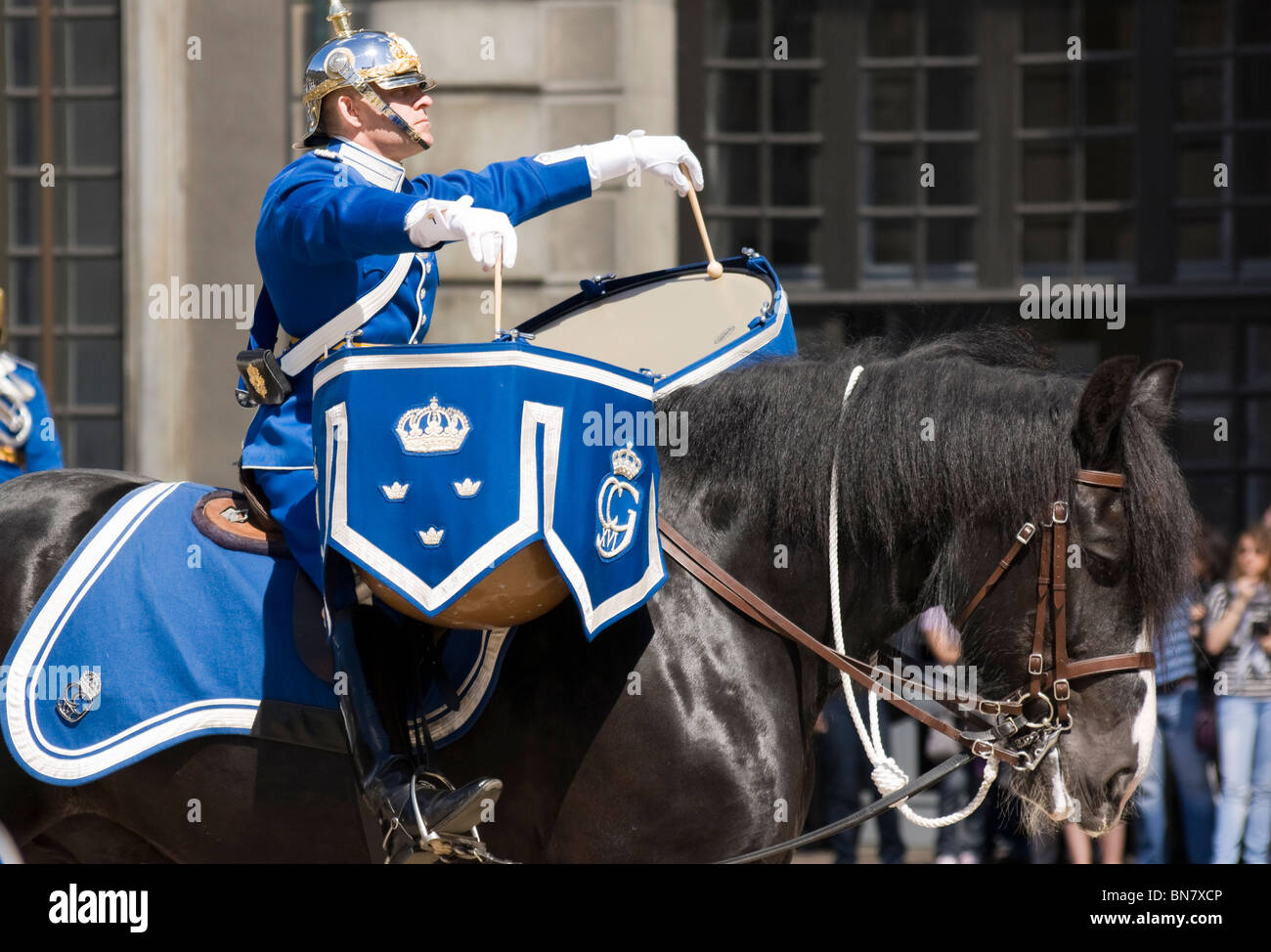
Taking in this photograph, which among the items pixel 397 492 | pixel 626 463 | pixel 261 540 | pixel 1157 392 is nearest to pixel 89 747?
pixel 261 540

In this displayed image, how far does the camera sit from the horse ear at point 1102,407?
2.86 metres

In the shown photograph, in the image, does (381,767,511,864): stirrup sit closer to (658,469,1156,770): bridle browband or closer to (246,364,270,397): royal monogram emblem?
(658,469,1156,770): bridle browband

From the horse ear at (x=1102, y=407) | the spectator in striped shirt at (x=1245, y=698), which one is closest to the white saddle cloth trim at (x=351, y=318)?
the horse ear at (x=1102, y=407)

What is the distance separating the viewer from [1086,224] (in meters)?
8.59

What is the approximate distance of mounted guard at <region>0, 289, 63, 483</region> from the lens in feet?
17.9

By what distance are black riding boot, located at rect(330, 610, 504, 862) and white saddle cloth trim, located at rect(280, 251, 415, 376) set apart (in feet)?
1.99

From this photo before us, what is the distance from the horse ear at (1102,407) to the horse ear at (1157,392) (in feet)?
0.14

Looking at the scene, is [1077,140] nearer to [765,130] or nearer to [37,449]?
[765,130]

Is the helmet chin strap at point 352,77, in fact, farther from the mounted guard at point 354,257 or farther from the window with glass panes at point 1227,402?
the window with glass panes at point 1227,402

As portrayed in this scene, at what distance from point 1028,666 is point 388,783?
1.32 meters
